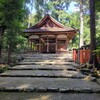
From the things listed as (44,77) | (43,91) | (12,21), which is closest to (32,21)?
(12,21)

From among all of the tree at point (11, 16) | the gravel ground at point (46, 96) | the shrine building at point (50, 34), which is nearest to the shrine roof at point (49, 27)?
the shrine building at point (50, 34)

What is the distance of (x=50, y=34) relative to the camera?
2461 centimetres

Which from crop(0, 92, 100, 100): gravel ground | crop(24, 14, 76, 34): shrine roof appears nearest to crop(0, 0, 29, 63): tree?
crop(0, 92, 100, 100): gravel ground

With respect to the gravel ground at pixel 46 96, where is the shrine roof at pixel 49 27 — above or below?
above

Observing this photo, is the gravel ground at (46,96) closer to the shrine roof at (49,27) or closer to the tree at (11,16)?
the tree at (11,16)

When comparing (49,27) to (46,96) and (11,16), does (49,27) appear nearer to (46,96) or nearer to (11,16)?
(11,16)

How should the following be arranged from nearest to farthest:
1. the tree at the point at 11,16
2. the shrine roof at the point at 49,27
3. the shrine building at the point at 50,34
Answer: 1. the tree at the point at 11,16
2. the shrine roof at the point at 49,27
3. the shrine building at the point at 50,34

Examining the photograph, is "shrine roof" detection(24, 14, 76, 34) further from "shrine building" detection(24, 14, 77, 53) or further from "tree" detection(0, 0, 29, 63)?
"tree" detection(0, 0, 29, 63)

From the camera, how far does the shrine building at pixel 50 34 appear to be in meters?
23.8

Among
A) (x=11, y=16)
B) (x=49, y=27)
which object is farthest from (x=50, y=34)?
(x=11, y=16)

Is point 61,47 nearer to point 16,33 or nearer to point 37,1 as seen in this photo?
point 16,33

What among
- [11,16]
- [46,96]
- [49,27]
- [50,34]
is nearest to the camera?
[46,96]

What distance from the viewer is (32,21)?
43.6m

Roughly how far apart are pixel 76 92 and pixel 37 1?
3568 centimetres
